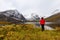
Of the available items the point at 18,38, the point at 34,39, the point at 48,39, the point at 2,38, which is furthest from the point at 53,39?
the point at 2,38

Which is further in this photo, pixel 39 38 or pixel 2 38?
pixel 2 38

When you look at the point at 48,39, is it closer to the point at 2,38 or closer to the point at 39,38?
the point at 39,38

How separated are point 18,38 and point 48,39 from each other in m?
2.69

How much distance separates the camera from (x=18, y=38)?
66.7 ft

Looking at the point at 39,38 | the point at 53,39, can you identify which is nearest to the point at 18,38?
the point at 39,38

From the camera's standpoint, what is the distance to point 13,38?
2042 centimetres

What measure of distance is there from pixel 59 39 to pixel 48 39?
38.5 inches

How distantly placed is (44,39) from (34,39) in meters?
0.89

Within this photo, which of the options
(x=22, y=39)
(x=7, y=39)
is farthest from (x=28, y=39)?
(x=7, y=39)

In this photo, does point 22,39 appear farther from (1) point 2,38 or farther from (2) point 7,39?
(1) point 2,38

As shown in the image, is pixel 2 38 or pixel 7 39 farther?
pixel 2 38

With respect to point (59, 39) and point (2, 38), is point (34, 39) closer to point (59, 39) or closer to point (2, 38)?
point (59, 39)

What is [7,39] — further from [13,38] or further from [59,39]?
[59,39]

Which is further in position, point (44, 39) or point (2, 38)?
point (2, 38)
